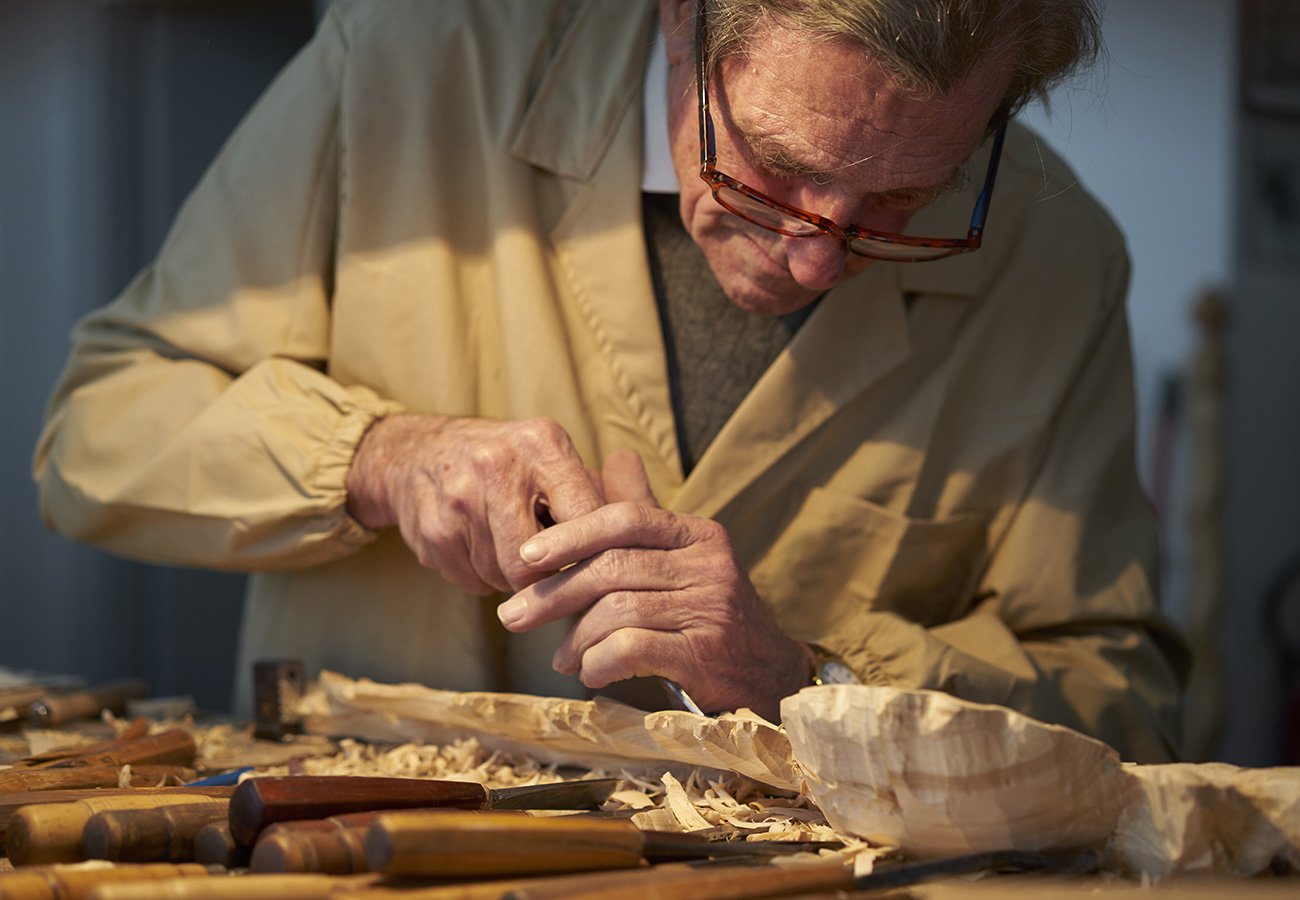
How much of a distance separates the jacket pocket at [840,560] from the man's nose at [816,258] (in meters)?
0.47

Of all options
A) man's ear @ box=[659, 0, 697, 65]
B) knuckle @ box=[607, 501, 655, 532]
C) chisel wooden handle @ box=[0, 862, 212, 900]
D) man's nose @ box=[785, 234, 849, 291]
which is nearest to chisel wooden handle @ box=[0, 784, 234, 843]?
chisel wooden handle @ box=[0, 862, 212, 900]

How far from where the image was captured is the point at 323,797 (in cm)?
99

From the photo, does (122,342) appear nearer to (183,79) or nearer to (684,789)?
(684,789)

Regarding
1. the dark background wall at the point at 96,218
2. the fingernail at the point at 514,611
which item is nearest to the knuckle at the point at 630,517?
the fingernail at the point at 514,611

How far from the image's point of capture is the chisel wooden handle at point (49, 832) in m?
0.95

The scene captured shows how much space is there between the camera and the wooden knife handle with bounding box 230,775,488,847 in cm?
95

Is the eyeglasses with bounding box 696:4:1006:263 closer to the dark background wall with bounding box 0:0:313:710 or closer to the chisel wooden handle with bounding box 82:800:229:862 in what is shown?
the chisel wooden handle with bounding box 82:800:229:862

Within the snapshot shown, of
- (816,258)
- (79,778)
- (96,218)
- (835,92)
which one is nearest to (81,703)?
(79,778)

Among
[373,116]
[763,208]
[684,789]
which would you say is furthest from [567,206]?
[684,789]

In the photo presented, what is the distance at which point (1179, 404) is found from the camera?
496 centimetres

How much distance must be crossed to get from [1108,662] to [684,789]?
103 cm

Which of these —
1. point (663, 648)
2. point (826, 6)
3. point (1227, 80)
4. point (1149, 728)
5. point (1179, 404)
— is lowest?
point (1149, 728)

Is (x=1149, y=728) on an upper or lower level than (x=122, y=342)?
lower

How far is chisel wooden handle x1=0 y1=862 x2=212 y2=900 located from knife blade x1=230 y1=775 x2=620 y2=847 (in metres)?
0.07
